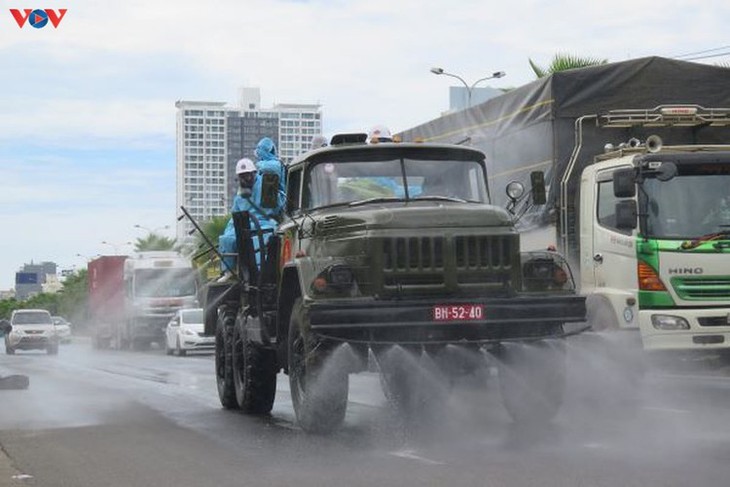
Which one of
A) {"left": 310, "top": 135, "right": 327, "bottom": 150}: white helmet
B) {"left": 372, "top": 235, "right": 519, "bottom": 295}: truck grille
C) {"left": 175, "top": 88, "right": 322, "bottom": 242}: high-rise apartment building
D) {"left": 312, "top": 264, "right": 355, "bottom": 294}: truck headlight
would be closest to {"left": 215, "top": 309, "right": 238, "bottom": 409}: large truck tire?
{"left": 310, "top": 135, "right": 327, "bottom": 150}: white helmet

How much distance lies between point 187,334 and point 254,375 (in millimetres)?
22243

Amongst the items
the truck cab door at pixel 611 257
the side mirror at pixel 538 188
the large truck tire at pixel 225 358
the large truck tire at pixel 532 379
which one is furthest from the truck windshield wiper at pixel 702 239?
the large truck tire at pixel 225 358

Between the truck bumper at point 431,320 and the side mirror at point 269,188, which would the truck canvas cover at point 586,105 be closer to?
the side mirror at point 269,188

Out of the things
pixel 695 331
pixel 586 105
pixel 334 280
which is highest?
pixel 586 105

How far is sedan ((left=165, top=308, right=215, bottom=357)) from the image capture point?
34156mm

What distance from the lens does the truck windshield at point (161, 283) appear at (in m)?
42.2

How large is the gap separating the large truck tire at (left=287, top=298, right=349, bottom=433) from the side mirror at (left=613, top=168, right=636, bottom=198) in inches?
157

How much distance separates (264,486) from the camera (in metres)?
7.72

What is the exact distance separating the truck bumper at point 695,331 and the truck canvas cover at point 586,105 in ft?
5.95

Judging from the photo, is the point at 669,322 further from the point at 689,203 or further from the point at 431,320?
the point at 431,320

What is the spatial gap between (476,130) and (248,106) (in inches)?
1903

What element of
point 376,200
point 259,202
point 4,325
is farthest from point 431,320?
point 4,325

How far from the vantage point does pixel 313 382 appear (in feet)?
31.6

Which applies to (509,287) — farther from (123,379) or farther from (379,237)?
(123,379)
